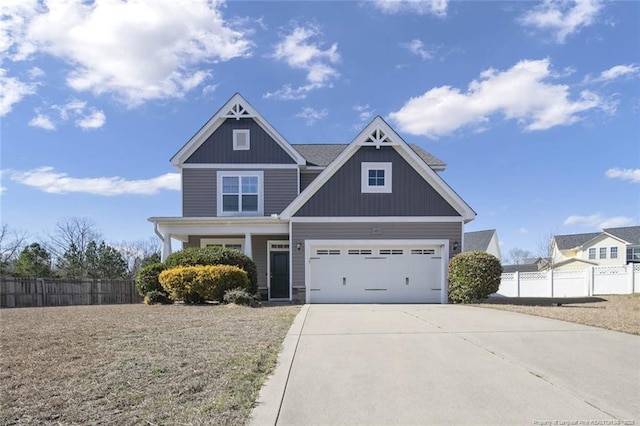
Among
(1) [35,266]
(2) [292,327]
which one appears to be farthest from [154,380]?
(1) [35,266]

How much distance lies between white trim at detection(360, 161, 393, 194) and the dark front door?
4.68 meters

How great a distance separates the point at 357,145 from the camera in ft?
53.1

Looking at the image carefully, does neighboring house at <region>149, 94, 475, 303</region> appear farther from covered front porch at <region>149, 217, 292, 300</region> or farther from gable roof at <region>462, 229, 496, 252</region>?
gable roof at <region>462, 229, 496, 252</region>

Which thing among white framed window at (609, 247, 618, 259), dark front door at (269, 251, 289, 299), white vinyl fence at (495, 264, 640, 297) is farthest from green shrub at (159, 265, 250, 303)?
white framed window at (609, 247, 618, 259)

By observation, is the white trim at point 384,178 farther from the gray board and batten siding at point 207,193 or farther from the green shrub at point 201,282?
the green shrub at point 201,282

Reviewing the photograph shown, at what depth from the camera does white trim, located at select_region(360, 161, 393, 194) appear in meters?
16.2

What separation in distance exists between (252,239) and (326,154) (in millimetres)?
5531

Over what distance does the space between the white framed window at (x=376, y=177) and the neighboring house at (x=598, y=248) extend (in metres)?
33.3

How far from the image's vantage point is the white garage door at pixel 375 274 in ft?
52.4

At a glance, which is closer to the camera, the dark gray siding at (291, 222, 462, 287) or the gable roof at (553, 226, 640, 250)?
the dark gray siding at (291, 222, 462, 287)

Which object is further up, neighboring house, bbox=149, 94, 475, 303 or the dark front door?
neighboring house, bbox=149, 94, 475, 303

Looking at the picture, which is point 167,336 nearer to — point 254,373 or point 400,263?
point 254,373

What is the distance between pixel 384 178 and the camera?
16.3 m

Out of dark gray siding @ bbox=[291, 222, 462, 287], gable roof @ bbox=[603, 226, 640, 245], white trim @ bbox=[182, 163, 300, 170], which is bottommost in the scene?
gable roof @ bbox=[603, 226, 640, 245]
